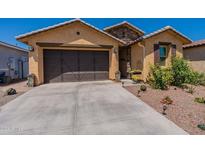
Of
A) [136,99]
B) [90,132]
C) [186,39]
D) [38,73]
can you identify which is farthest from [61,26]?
[186,39]

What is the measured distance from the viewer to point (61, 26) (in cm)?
1058

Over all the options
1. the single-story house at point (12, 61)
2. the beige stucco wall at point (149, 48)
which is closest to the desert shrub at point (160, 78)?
the beige stucco wall at point (149, 48)

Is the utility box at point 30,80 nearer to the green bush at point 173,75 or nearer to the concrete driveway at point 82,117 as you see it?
the concrete driveway at point 82,117

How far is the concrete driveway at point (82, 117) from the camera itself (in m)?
3.79

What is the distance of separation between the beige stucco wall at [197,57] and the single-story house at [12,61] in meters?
17.5

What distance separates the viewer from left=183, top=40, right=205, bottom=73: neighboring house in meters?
12.9

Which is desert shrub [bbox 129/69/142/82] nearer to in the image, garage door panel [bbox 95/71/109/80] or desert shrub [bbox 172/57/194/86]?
garage door panel [bbox 95/71/109/80]

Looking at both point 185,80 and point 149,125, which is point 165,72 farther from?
point 149,125

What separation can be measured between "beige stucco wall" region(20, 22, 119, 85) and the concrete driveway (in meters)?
4.34

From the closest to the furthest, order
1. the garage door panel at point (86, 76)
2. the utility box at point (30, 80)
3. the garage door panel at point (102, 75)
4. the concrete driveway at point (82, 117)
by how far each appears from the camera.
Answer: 1. the concrete driveway at point (82, 117)
2. the utility box at point (30, 80)
3. the garage door panel at point (86, 76)
4. the garage door panel at point (102, 75)

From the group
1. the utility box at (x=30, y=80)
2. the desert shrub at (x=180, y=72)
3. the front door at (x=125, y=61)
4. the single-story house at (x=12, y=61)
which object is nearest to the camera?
the desert shrub at (x=180, y=72)

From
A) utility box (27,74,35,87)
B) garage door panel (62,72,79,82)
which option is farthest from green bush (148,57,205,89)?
utility box (27,74,35,87)

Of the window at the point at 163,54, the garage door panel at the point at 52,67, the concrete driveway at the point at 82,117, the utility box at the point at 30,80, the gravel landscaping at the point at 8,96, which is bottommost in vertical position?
the concrete driveway at the point at 82,117

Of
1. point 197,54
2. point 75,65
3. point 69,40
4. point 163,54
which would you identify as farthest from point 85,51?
point 197,54
